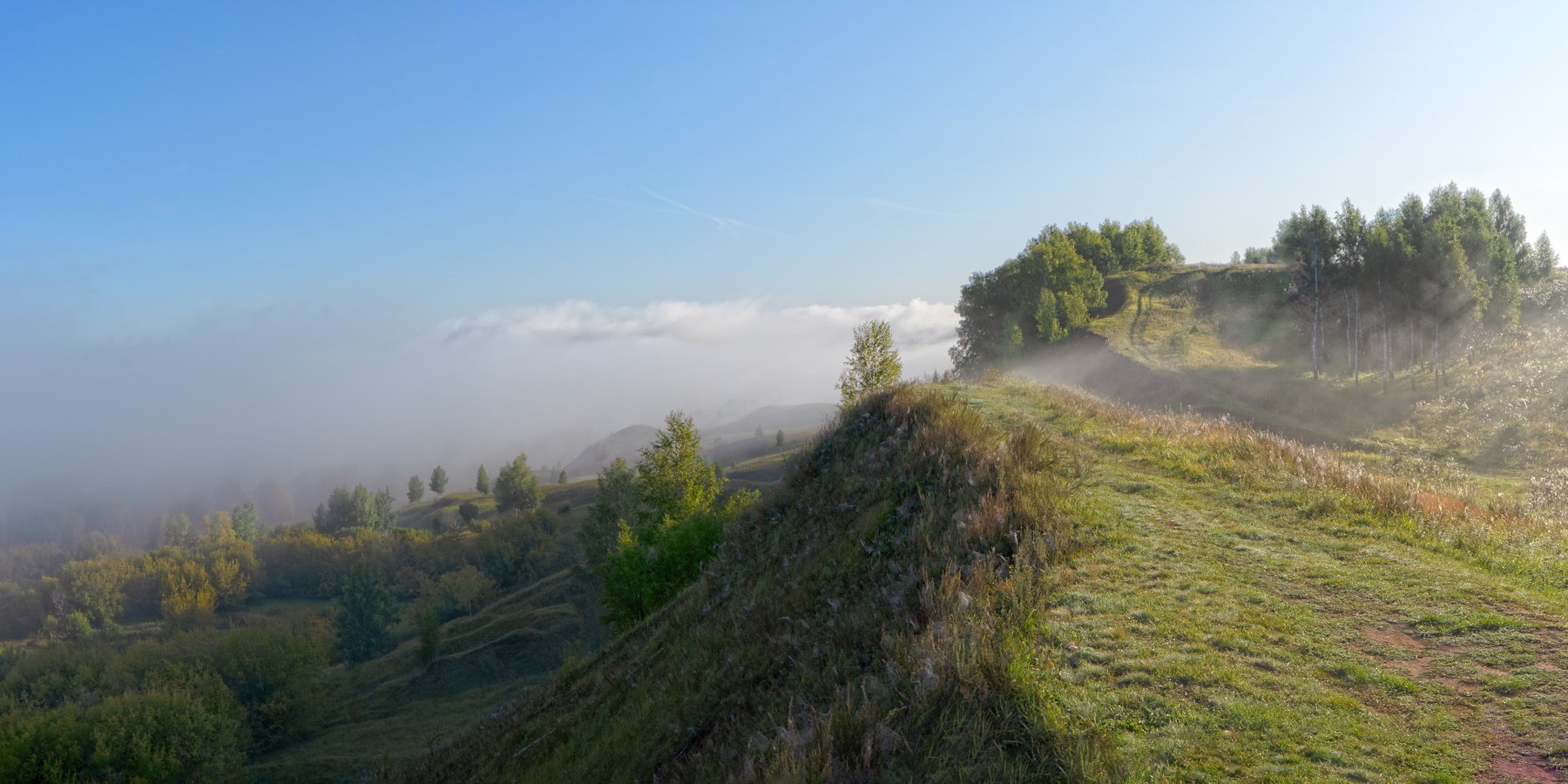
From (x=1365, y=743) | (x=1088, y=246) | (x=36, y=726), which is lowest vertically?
(x=36, y=726)

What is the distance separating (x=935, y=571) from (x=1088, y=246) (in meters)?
86.2

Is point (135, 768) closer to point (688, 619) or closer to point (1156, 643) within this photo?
point (688, 619)

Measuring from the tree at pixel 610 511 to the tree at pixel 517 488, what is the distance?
259 ft

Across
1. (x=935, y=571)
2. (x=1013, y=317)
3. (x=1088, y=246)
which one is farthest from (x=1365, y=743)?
(x=1088, y=246)

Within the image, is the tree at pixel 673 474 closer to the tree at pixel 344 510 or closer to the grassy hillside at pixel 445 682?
the grassy hillside at pixel 445 682

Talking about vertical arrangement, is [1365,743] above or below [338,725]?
above

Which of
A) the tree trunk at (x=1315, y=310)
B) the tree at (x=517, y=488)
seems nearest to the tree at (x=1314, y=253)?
the tree trunk at (x=1315, y=310)

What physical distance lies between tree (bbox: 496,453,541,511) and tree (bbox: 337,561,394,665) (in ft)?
198

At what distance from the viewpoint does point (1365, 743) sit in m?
5.59

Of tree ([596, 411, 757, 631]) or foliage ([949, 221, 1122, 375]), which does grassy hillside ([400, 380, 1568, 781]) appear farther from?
foliage ([949, 221, 1122, 375])

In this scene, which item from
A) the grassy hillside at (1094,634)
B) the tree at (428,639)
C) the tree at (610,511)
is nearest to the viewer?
the grassy hillside at (1094,634)

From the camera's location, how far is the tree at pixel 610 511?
7381cm

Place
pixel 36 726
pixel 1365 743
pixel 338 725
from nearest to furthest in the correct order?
pixel 1365 743
pixel 36 726
pixel 338 725

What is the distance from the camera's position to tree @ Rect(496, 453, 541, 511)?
158000 millimetres
